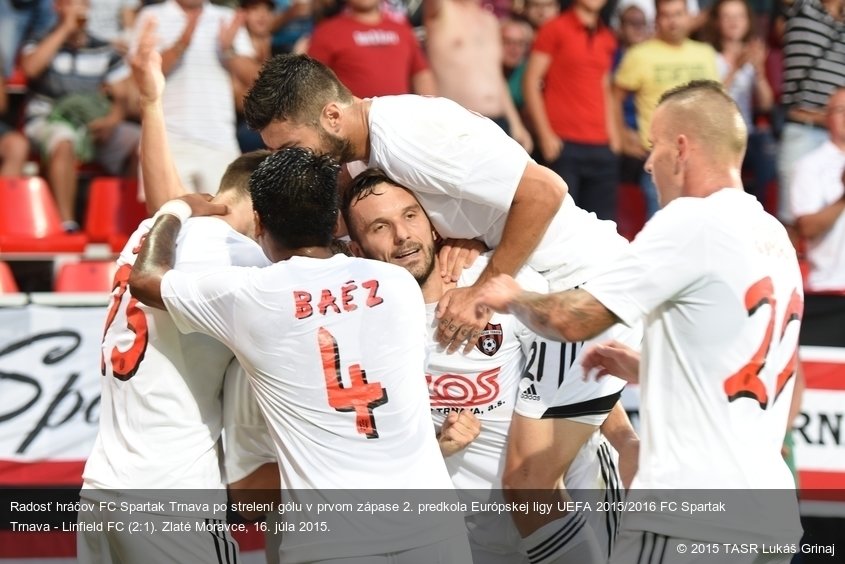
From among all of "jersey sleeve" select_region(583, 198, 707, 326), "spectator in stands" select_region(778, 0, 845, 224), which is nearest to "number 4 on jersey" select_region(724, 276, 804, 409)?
"jersey sleeve" select_region(583, 198, 707, 326)

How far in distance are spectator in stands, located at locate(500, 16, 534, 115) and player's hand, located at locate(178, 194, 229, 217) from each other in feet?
18.7

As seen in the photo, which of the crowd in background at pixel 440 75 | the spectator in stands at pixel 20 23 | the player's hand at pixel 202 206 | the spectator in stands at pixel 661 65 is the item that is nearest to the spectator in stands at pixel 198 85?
the crowd in background at pixel 440 75

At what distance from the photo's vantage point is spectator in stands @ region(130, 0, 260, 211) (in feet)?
28.6

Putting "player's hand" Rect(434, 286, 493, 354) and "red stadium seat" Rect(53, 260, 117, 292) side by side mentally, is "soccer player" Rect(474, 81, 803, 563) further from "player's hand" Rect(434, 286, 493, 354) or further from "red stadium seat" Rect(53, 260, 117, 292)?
"red stadium seat" Rect(53, 260, 117, 292)

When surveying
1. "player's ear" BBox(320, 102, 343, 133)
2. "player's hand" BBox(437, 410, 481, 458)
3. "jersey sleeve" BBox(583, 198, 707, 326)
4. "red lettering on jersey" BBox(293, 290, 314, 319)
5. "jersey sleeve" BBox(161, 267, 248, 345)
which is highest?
"jersey sleeve" BBox(583, 198, 707, 326)

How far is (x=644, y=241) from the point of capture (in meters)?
3.91

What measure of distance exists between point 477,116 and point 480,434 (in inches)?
53.2

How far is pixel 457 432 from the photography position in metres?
4.88

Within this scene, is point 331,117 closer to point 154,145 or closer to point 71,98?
point 154,145

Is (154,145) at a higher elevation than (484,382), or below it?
higher

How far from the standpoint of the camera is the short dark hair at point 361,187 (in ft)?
15.8

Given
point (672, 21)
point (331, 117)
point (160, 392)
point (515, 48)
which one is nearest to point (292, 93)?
point (331, 117)

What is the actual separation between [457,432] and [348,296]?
1.12m

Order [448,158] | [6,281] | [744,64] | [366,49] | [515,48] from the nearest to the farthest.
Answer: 1. [448,158]
2. [6,281]
3. [366,49]
4. [515,48]
5. [744,64]
